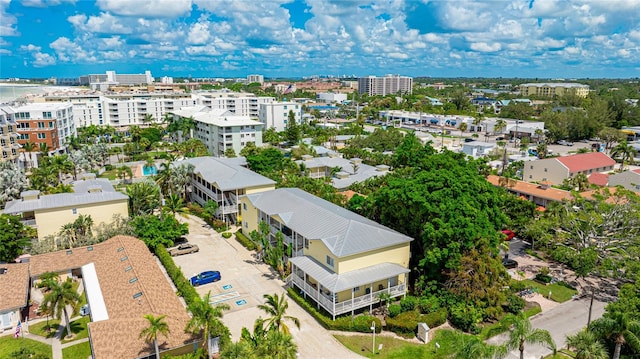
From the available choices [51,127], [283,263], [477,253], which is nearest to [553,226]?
[477,253]

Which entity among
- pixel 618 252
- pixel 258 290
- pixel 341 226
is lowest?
pixel 258 290

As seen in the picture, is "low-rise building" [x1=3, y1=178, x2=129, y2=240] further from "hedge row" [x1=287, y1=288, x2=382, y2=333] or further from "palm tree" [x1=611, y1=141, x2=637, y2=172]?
"palm tree" [x1=611, y1=141, x2=637, y2=172]

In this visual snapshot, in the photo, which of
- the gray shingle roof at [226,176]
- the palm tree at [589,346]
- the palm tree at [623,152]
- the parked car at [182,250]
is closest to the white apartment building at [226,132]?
the gray shingle roof at [226,176]

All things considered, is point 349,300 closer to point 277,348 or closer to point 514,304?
point 277,348

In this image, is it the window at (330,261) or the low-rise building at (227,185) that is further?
the low-rise building at (227,185)

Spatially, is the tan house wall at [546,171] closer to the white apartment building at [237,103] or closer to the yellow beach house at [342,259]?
the yellow beach house at [342,259]

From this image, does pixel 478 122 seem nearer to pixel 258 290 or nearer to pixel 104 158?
pixel 104 158

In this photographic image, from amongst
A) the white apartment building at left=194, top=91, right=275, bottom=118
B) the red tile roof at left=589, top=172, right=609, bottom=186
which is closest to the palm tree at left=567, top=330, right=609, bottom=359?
the red tile roof at left=589, top=172, right=609, bottom=186
